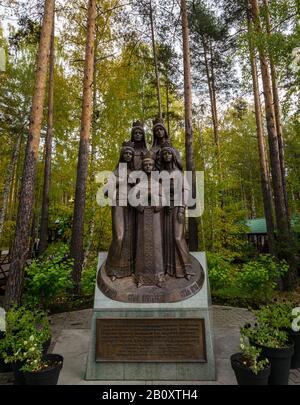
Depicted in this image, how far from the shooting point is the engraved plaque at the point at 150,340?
3.67m

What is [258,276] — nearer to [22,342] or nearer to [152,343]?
[152,343]

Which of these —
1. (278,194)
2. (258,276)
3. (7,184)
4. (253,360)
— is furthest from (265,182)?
(7,184)

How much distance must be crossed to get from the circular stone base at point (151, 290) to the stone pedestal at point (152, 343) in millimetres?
79

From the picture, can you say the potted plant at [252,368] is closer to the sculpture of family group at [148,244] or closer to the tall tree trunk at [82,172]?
the sculpture of family group at [148,244]

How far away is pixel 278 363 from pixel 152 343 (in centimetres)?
140

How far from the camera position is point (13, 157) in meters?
14.2

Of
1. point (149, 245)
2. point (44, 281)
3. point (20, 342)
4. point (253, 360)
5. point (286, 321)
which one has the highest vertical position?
point (149, 245)

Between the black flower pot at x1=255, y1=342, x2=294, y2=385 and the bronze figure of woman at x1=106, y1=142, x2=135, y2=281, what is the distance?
1.91 meters

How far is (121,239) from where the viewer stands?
14.0ft

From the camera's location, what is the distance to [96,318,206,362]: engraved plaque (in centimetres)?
367

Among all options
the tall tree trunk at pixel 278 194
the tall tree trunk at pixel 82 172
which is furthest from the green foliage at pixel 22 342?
the tall tree trunk at pixel 278 194

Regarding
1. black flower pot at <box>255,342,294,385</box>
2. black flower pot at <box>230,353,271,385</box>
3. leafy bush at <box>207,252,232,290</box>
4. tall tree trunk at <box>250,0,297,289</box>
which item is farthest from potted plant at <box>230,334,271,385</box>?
tall tree trunk at <box>250,0,297,289</box>

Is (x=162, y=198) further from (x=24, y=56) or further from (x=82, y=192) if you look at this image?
(x=24, y=56)
